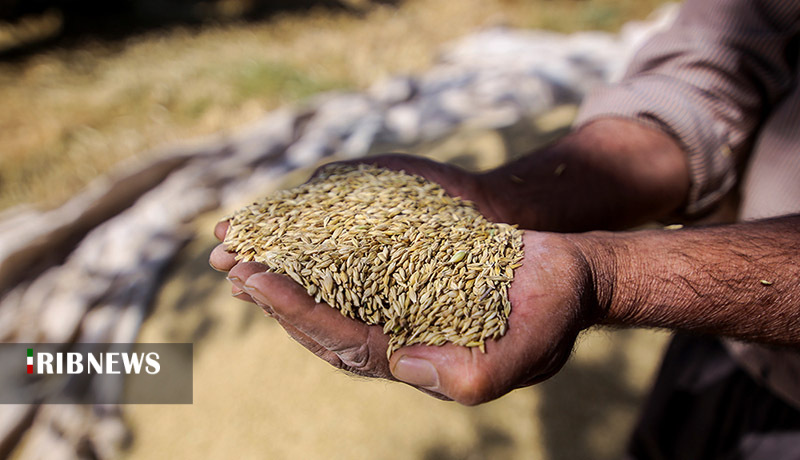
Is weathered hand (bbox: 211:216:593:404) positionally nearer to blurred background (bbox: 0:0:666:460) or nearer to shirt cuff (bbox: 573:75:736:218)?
shirt cuff (bbox: 573:75:736:218)

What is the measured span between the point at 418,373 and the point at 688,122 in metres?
1.26

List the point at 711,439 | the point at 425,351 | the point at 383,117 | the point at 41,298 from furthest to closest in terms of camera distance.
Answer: the point at 383,117 < the point at 41,298 < the point at 711,439 < the point at 425,351

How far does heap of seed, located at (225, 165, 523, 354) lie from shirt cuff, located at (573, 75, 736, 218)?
69 cm

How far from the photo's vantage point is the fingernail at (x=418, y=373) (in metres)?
1.08

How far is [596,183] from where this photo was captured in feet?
5.37

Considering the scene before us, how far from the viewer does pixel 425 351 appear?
113cm

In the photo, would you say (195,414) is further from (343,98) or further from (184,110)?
(184,110)

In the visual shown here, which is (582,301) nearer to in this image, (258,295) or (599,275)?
(599,275)

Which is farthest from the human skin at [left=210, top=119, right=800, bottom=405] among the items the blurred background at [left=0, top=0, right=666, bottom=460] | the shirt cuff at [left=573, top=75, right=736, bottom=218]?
the blurred background at [left=0, top=0, right=666, bottom=460]

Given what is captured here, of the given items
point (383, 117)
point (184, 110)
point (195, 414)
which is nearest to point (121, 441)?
point (195, 414)

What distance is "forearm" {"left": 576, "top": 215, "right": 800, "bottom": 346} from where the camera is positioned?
45.4 inches

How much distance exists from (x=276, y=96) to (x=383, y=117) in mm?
1381

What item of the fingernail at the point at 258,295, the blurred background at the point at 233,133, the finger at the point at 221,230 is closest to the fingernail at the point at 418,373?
the fingernail at the point at 258,295

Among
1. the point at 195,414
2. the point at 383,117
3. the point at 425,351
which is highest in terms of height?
the point at 425,351
